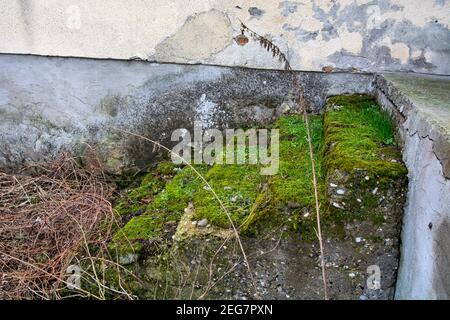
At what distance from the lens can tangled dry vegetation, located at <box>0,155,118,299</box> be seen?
2.90 meters

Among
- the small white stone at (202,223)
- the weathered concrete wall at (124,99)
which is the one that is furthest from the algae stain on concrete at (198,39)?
the small white stone at (202,223)

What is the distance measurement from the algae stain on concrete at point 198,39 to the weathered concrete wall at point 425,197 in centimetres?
167

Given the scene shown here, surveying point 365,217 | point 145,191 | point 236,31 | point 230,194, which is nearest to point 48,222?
point 145,191

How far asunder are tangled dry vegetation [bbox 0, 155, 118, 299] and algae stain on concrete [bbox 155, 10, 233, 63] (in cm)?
139

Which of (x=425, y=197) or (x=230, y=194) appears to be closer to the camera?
(x=425, y=197)

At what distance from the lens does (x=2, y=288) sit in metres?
2.90

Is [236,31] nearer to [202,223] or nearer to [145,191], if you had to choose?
[145,191]

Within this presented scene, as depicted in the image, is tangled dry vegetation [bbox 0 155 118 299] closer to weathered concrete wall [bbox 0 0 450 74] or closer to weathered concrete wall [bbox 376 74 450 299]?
weathered concrete wall [bbox 0 0 450 74]

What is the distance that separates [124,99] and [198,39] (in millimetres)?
942

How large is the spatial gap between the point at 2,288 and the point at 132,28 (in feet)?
7.89

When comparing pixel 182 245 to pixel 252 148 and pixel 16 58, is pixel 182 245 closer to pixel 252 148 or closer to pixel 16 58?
pixel 252 148

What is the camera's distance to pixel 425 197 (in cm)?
221

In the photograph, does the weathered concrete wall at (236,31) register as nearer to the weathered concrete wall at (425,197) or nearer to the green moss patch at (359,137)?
the green moss patch at (359,137)

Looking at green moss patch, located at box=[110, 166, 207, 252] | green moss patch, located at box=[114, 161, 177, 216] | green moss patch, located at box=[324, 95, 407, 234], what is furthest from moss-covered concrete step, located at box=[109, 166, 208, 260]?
green moss patch, located at box=[324, 95, 407, 234]
